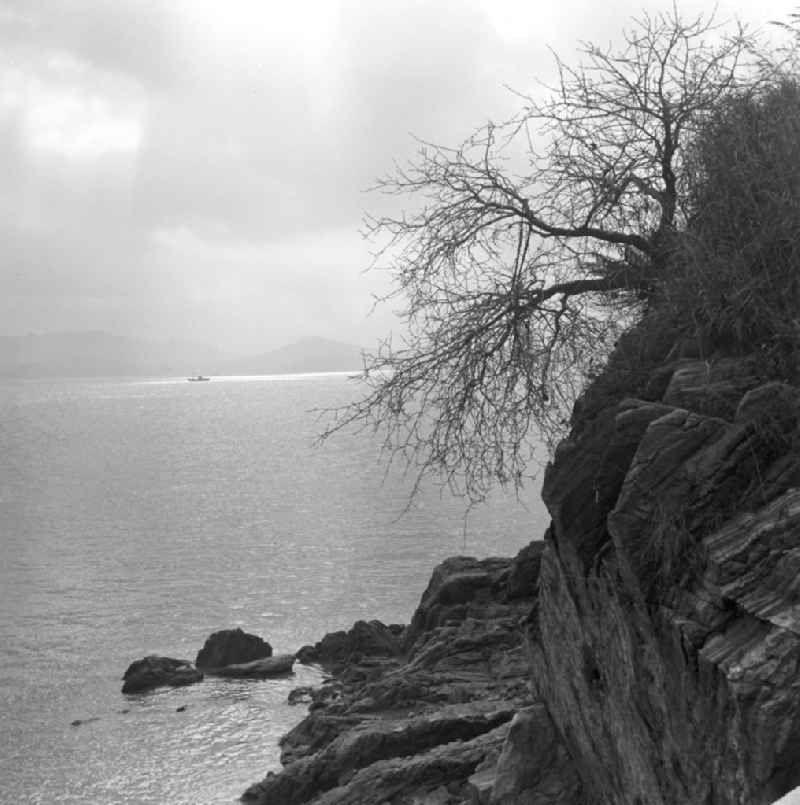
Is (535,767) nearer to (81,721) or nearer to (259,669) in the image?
(81,721)

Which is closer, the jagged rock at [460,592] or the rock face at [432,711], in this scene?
the rock face at [432,711]

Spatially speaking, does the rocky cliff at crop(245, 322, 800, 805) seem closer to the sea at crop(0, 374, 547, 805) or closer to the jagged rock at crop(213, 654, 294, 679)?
the sea at crop(0, 374, 547, 805)

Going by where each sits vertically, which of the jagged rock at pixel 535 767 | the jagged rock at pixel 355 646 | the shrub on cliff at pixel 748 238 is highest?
the shrub on cliff at pixel 748 238

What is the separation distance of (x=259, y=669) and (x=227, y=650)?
1.85 metres

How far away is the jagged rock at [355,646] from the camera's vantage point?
110 ft

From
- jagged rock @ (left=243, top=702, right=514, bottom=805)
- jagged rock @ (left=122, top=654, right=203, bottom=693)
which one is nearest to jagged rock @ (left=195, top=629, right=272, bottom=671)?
jagged rock @ (left=122, top=654, right=203, bottom=693)

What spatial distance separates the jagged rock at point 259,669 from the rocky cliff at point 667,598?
841 inches

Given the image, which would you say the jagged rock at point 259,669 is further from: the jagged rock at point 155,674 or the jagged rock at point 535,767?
the jagged rock at point 535,767

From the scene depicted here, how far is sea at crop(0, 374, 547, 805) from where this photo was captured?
27.6 m

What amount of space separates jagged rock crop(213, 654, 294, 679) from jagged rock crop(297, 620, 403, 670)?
44.8 inches

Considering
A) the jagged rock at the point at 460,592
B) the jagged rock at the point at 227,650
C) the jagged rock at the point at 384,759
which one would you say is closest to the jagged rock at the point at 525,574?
the jagged rock at the point at 460,592

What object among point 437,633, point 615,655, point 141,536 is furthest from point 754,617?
point 141,536

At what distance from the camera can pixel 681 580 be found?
7992 mm

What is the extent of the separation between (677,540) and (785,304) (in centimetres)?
228
